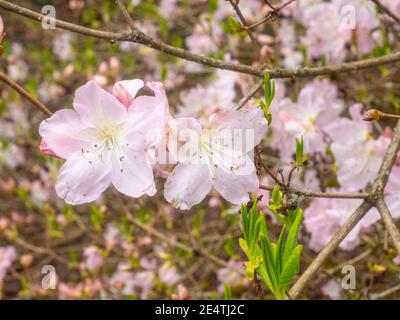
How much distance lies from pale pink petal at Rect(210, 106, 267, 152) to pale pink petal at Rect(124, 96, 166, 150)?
15 cm

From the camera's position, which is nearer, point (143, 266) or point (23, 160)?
point (143, 266)

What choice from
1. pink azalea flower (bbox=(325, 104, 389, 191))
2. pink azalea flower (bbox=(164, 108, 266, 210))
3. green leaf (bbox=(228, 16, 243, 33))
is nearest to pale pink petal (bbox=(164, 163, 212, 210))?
pink azalea flower (bbox=(164, 108, 266, 210))

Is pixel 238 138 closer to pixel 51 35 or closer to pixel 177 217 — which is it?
pixel 177 217

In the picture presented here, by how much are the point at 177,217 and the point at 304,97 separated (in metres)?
1.79

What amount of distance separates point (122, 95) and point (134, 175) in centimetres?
19

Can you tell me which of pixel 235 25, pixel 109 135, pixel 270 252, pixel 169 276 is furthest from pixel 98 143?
pixel 169 276

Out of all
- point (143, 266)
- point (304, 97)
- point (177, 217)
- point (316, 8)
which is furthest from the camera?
point (177, 217)

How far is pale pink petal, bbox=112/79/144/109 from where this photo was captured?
1312mm

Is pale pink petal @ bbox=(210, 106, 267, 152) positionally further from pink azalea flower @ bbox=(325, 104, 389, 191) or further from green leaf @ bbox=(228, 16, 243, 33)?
pink azalea flower @ bbox=(325, 104, 389, 191)

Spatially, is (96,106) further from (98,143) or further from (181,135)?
(181,135)

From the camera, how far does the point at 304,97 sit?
225 centimetres

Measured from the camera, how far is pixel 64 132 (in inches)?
50.5
